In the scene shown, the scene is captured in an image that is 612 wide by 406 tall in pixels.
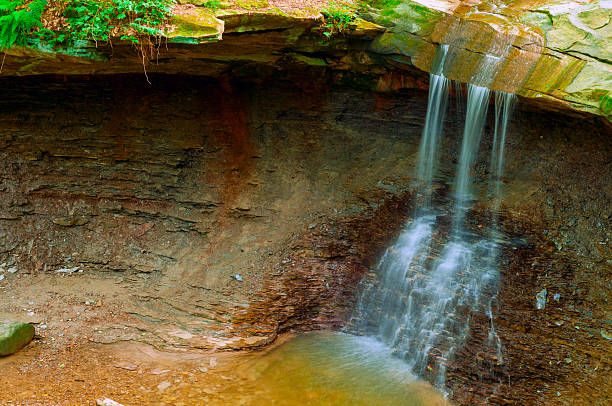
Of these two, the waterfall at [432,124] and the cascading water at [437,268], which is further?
the waterfall at [432,124]

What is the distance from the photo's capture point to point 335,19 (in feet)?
20.5

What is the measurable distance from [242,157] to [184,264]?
2229 millimetres

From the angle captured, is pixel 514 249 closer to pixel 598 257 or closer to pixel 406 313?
pixel 598 257

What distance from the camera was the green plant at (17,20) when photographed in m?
4.79

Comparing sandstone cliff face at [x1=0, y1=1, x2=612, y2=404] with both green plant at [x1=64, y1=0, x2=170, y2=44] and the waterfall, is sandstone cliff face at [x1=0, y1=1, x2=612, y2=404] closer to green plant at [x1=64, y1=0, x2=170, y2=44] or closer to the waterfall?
the waterfall

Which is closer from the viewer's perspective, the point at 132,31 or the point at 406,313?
the point at 132,31

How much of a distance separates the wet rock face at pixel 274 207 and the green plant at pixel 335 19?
1357 mm

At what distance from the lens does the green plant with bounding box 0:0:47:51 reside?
4.79m

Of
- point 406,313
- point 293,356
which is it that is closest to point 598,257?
point 406,313

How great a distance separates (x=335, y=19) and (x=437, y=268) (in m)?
4.05

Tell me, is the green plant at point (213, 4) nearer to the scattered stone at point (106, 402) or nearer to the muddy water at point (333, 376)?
the muddy water at point (333, 376)

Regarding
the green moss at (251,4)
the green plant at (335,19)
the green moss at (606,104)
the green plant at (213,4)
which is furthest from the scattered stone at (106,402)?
the green moss at (606,104)

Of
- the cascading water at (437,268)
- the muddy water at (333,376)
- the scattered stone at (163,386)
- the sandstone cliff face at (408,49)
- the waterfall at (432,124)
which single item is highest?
the sandstone cliff face at (408,49)

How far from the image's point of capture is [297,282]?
6766 mm
